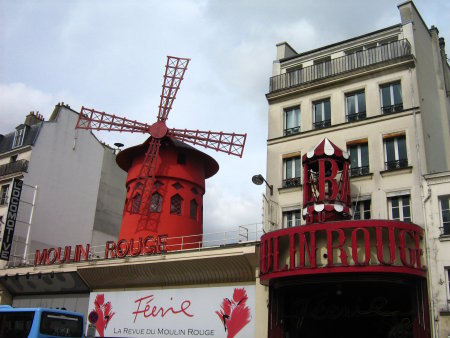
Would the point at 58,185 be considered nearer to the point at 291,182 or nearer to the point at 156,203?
the point at 156,203

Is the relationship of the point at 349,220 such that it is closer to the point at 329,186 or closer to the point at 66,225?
the point at 329,186

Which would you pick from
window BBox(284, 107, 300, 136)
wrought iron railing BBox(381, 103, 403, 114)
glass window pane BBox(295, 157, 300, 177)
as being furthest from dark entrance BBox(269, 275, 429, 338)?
window BBox(284, 107, 300, 136)

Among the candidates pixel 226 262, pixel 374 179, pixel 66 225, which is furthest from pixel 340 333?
pixel 66 225

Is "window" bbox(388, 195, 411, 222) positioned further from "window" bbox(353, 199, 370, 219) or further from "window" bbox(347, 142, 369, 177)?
"window" bbox(347, 142, 369, 177)

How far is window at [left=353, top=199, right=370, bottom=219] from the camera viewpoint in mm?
12430

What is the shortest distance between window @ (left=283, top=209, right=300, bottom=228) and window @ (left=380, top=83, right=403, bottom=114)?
3.33m

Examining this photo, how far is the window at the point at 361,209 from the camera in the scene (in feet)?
40.8

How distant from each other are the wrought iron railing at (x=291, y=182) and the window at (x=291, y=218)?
684 mm

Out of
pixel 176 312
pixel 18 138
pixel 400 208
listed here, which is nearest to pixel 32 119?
pixel 18 138

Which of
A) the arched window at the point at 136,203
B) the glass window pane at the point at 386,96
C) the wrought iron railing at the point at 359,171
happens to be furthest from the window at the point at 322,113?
the arched window at the point at 136,203

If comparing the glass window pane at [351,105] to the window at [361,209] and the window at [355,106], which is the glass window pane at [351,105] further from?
the window at [361,209]

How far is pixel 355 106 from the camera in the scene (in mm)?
13656

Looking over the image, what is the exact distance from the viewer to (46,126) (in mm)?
23156

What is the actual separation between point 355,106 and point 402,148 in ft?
6.04
